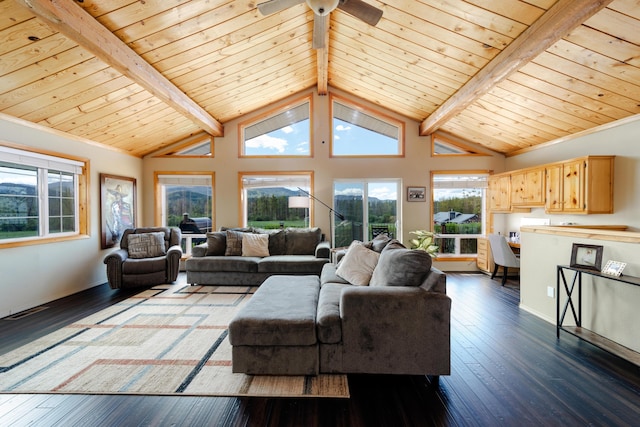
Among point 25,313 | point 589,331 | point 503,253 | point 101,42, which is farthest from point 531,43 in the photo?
point 25,313

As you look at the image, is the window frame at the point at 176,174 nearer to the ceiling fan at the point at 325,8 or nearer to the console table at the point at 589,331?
the ceiling fan at the point at 325,8

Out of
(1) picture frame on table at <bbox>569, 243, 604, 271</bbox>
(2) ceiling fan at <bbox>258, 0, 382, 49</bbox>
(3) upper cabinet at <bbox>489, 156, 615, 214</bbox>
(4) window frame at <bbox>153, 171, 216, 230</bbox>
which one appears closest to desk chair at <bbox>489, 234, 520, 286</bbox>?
(3) upper cabinet at <bbox>489, 156, 615, 214</bbox>

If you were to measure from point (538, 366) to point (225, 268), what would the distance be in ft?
13.1

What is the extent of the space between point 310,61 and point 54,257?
4749mm

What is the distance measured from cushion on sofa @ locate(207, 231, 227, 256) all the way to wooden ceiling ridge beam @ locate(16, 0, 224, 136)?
6.91 ft

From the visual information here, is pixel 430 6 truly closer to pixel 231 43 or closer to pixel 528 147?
pixel 231 43

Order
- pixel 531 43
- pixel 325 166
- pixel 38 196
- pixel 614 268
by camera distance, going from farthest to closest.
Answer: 1. pixel 325 166
2. pixel 38 196
3. pixel 531 43
4. pixel 614 268

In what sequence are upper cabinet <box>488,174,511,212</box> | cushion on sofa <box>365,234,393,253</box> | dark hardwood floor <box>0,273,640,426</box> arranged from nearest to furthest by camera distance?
1. dark hardwood floor <box>0,273,640,426</box>
2. cushion on sofa <box>365,234,393,253</box>
3. upper cabinet <box>488,174,511,212</box>

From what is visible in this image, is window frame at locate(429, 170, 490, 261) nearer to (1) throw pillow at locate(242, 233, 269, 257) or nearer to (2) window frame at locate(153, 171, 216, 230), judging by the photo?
(1) throw pillow at locate(242, 233, 269, 257)

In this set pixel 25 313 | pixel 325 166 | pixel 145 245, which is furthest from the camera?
pixel 325 166

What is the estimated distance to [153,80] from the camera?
11.2ft

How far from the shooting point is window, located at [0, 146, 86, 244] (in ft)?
11.3

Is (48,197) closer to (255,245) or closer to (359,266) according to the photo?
(255,245)

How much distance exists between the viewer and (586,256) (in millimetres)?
2750
